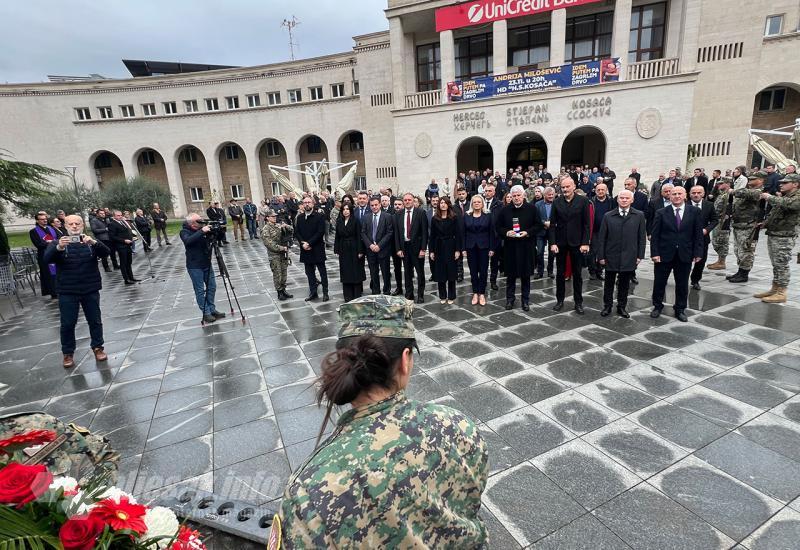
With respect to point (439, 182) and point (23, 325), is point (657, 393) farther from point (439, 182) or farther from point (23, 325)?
point (439, 182)

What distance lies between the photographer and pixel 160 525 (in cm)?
129

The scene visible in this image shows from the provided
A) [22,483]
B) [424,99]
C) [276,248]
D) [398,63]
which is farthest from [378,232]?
[398,63]

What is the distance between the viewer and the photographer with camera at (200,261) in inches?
259

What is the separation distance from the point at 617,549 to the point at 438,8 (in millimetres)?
25471

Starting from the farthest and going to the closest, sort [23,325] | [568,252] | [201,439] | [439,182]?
[439,182] < [23,325] < [568,252] < [201,439]

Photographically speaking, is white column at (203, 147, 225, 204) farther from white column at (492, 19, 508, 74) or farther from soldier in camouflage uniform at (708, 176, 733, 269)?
soldier in camouflage uniform at (708, 176, 733, 269)

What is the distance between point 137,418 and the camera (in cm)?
393

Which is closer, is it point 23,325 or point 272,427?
point 272,427

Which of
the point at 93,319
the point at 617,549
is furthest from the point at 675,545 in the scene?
the point at 93,319

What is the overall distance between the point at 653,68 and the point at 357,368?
79.9ft

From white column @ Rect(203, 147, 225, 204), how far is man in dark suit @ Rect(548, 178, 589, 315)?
33.4m

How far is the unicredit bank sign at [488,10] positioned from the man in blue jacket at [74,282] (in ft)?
73.0

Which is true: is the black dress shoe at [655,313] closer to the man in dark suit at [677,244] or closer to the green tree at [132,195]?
the man in dark suit at [677,244]

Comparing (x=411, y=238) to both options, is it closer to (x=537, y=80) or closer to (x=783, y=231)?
(x=783, y=231)
